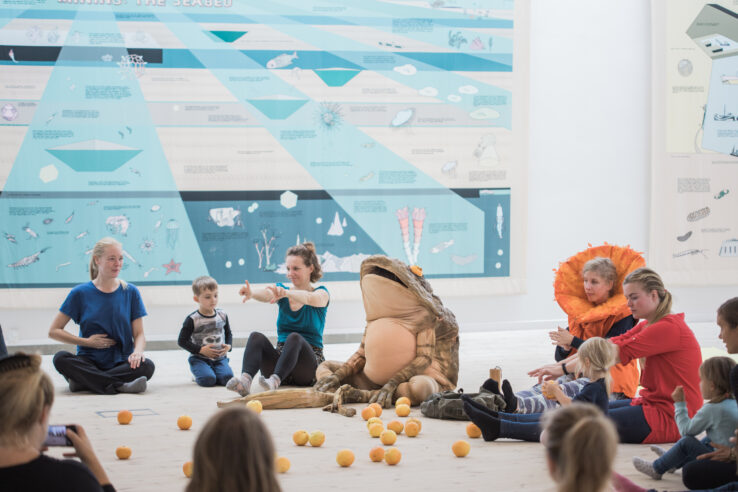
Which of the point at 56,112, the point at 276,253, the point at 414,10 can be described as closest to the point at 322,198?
the point at 276,253

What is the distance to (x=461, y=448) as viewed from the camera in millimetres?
3967

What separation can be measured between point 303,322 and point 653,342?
2570 millimetres

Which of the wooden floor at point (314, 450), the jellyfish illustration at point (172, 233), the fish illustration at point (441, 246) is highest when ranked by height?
the jellyfish illustration at point (172, 233)

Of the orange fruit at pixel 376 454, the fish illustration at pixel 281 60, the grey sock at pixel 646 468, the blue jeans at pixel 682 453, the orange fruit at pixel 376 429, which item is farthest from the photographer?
the fish illustration at pixel 281 60

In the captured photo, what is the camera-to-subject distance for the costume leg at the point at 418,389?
201 inches

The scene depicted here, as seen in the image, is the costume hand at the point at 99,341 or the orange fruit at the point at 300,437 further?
the costume hand at the point at 99,341

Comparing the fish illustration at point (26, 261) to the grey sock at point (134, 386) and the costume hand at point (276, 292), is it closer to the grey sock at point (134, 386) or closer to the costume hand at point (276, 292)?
the grey sock at point (134, 386)

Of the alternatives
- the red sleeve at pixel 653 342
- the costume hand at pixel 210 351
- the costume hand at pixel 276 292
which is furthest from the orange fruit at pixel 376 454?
the costume hand at pixel 210 351

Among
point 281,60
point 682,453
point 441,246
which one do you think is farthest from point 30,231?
point 682,453

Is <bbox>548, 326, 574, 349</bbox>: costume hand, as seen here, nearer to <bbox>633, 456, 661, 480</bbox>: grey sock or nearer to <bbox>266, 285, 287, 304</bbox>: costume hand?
<bbox>633, 456, 661, 480</bbox>: grey sock

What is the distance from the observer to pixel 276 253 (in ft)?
25.5

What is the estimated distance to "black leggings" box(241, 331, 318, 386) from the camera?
5.62m

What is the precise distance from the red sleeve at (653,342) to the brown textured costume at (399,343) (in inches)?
51.7

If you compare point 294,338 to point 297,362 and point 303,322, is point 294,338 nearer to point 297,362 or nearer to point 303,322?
point 297,362
